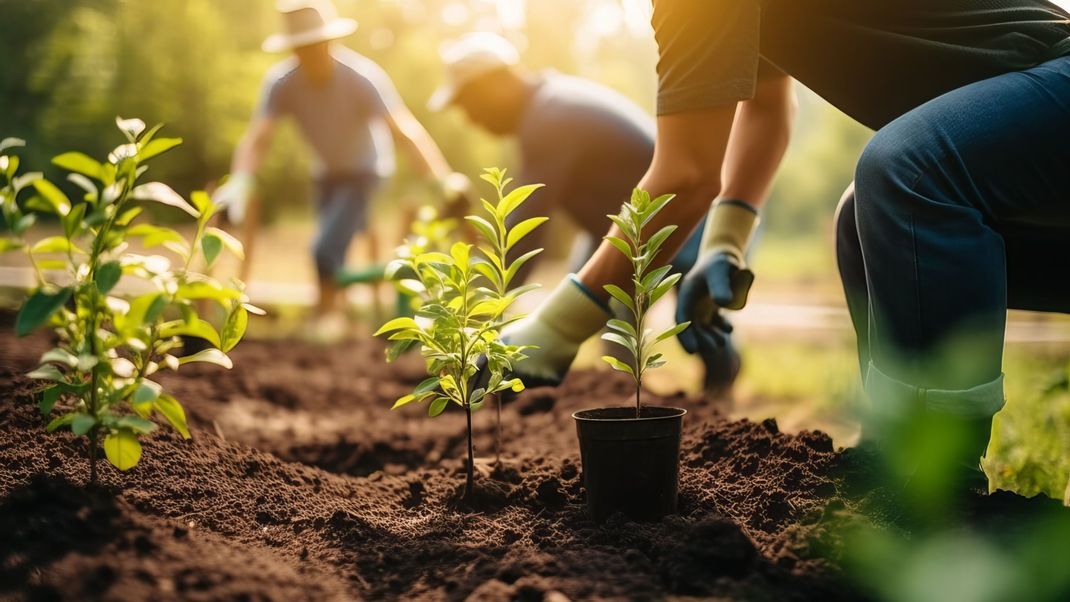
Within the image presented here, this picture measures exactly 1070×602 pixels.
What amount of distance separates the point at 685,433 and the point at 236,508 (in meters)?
1.40

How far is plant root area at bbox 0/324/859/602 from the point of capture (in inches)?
58.0

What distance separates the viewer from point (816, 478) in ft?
6.63

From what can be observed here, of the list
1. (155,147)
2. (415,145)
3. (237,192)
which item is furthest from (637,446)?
(415,145)

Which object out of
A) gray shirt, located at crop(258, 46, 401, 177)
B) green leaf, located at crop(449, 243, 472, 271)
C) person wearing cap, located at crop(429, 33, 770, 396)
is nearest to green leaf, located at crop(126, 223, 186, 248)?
green leaf, located at crop(449, 243, 472, 271)

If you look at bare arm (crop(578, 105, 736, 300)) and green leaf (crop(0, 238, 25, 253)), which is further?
bare arm (crop(578, 105, 736, 300))

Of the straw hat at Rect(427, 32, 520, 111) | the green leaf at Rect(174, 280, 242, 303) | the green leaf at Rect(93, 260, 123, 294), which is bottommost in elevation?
the green leaf at Rect(174, 280, 242, 303)

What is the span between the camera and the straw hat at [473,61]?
5.41m

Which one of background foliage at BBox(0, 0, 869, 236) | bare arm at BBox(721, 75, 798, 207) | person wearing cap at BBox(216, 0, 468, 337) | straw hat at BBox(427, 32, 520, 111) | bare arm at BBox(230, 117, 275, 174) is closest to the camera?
bare arm at BBox(721, 75, 798, 207)

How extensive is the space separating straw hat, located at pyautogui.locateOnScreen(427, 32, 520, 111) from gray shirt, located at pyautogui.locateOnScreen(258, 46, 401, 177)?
4.13ft

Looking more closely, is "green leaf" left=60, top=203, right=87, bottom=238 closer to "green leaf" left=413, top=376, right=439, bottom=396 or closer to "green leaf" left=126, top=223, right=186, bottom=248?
"green leaf" left=126, top=223, right=186, bottom=248

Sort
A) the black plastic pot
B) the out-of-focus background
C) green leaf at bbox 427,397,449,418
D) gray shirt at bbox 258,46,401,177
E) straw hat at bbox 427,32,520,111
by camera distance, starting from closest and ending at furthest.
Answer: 1. the black plastic pot
2. green leaf at bbox 427,397,449,418
3. the out-of-focus background
4. straw hat at bbox 427,32,520,111
5. gray shirt at bbox 258,46,401,177

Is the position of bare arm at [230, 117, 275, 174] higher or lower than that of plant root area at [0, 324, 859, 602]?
higher

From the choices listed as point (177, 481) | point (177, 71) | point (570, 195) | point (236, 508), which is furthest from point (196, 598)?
point (177, 71)

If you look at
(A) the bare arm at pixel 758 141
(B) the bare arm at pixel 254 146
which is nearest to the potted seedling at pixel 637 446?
(A) the bare arm at pixel 758 141
